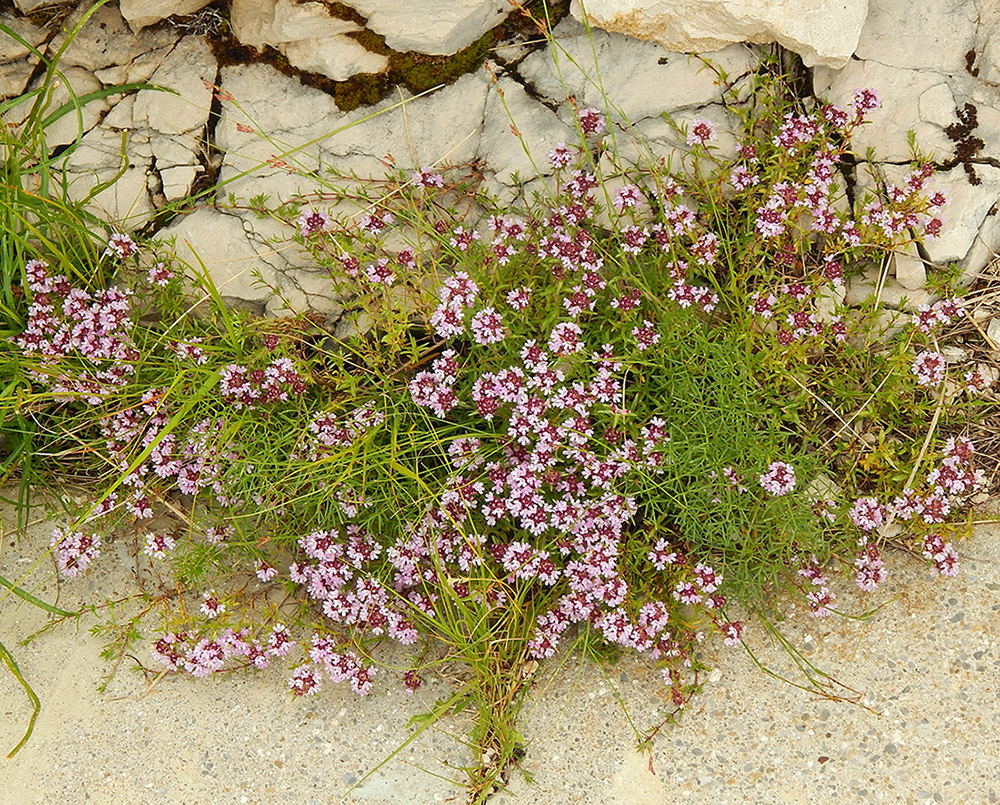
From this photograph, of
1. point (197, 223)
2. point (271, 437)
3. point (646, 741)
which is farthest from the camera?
point (197, 223)

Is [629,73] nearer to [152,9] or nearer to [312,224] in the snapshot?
→ [312,224]

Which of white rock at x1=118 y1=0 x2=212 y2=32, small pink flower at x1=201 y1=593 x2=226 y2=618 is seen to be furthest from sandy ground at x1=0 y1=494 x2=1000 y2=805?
white rock at x1=118 y1=0 x2=212 y2=32

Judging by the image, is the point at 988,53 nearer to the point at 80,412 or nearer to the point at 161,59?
the point at 161,59

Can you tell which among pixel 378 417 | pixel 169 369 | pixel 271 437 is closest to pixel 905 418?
pixel 378 417

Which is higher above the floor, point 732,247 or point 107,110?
point 107,110

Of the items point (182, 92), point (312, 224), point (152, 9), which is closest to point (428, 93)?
point (312, 224)

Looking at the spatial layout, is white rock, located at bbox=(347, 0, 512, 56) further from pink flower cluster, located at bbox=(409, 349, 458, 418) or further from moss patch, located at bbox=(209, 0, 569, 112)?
pink flower cluster, located at bbox=(409, 349, 458, 418)
